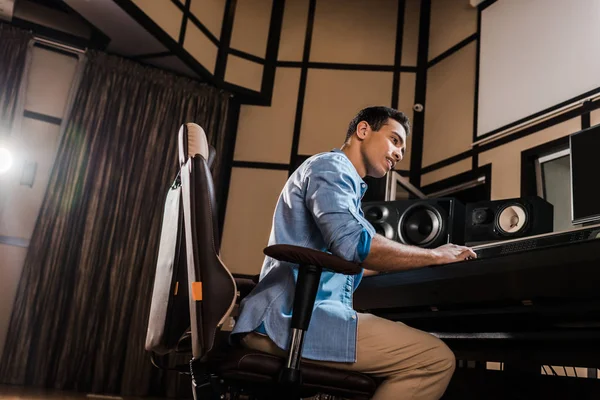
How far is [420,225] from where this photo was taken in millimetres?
2996

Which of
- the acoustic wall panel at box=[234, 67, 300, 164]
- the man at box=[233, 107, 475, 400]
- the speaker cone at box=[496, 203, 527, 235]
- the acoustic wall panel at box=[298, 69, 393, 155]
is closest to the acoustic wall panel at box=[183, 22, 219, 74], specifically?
the acoustic wall panel at box=[234, 67, 300, 164]

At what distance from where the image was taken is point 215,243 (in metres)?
1.26

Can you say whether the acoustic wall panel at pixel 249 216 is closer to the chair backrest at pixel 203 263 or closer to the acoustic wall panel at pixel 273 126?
the acoustic wall panel at pixel 273 126

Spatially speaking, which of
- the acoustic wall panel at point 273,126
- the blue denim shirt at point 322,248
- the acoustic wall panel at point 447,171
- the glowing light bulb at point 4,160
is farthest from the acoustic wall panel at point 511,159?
the glowing light bulb at point 4,160

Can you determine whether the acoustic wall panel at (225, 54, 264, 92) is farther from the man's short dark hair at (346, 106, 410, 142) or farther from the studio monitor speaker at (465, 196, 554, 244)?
the man's short dark hair at (346, 106, 410, 142)

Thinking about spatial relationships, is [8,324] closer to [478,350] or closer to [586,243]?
[478,350]

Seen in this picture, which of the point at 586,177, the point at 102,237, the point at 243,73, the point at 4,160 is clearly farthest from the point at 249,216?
the point at 586,177

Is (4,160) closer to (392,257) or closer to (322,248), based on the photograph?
(322,248)

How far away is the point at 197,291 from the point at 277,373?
0.25m

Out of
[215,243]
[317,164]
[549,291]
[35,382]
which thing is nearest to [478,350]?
[549,291]

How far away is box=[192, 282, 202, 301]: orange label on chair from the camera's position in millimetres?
1183

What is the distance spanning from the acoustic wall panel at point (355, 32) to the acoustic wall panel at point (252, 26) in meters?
0.45

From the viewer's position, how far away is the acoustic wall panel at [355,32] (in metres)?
4.93

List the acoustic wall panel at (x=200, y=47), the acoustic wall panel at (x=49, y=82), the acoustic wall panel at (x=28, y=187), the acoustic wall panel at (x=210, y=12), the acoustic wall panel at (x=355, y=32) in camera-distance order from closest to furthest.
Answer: the acoustic wall panel at (x=28, y=187) < the acoustic wall panel at (x=49, y=82) < the acoustic wall panel at (x=200, y=47) < the acoustic wall panel at (x=210, y=12) < the acoustic wall panel at (x=355, y=32)
